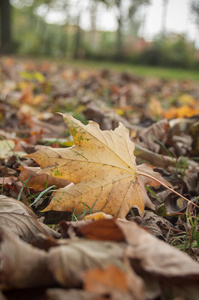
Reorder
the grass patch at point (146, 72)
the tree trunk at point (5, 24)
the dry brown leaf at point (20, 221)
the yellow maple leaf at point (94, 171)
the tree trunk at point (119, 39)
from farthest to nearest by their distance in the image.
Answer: the tree trunk at point (119, 39)
the tree trunk at point (5, 24)
the grass patch at point (146, 72)
the yellow maple leaf at point (94, 171)
the dry brown leaf at point (20, 221)

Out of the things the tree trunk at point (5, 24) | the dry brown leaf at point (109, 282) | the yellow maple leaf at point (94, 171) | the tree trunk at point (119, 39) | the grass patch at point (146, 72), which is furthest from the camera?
the tree trunk at point (119, 39)

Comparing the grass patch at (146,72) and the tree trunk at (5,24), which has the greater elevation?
the tree trunk at (5,24)

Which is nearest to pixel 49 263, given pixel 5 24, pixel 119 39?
pixel 5 24

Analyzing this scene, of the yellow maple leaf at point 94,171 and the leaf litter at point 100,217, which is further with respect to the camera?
the yellow maple leaf at point 94,171

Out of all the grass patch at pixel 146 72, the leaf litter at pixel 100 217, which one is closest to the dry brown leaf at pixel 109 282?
the leaf litter at pixel 100 217

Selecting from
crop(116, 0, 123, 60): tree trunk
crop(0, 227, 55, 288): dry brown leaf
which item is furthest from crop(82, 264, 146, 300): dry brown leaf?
crop(116, 0, 123, 60): tree trunk

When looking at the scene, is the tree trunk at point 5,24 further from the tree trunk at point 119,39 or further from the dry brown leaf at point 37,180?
the dry brown leaf at point 37,180

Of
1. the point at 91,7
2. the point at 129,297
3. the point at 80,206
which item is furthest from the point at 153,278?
the point at 91,7
